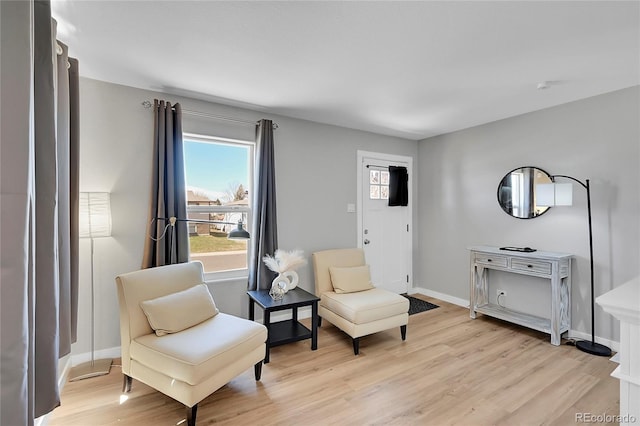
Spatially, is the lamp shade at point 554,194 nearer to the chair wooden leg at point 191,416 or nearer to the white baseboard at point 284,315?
the white baseboard at point 284,315

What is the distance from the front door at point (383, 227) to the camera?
4223mm

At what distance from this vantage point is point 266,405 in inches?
81.0

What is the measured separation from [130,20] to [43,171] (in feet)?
4.17

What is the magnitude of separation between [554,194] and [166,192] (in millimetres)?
3824

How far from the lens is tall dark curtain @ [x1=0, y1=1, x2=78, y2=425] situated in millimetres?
777

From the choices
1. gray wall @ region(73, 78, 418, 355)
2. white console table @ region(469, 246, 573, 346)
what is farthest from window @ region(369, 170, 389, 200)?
white console table @ region(469, 246, 573, 346)

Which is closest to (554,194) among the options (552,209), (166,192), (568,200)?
(568,200)

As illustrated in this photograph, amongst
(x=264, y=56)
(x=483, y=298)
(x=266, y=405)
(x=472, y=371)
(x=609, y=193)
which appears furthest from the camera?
(x=483, y=298)

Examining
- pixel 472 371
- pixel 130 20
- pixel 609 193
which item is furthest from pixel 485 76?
pixel 130 20

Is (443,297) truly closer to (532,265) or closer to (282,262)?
(532,265)

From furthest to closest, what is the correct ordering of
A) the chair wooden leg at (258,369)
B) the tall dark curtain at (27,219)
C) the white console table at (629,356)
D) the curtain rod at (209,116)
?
the curtain rod at (209,116) → the chair wooden leg at (258,369) → the white console table at (629,356) → the tall dark curtain at (27,219)

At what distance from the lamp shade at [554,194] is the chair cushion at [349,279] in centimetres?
202

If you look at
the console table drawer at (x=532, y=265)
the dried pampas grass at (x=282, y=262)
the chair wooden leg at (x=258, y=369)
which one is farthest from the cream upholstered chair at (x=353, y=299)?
the console table drawer at (x=532, y=265)

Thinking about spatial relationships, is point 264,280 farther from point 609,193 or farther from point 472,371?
point 609,193
